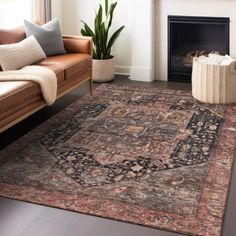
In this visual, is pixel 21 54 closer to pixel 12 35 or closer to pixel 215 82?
pixel 12 35

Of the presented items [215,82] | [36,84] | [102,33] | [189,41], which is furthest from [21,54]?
[189,41]

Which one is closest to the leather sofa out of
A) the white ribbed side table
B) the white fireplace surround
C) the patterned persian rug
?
the patterned persian rug

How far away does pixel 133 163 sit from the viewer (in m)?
2.94

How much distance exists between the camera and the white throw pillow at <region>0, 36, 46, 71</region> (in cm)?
361

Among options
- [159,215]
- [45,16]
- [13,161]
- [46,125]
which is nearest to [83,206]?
[159,215]

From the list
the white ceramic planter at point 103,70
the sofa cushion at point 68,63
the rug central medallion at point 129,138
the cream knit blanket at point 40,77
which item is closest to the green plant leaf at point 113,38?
the white ceramic planter at point 103,70

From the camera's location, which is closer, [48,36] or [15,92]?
[15,92]

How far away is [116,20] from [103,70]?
0.73 metres

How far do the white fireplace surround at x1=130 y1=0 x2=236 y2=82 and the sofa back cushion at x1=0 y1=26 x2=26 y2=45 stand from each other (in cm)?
148

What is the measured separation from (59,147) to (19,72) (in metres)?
0.73

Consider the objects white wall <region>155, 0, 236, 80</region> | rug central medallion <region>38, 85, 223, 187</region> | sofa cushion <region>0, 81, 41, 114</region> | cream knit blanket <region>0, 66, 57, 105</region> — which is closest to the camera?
rug central medallion <region>38, 85, 223, 187</region>

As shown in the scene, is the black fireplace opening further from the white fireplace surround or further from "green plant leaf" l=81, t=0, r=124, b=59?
"green plant leaf" l=81, t=0, r=124, b=59

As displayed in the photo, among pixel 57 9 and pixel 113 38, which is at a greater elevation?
pixel 57 9

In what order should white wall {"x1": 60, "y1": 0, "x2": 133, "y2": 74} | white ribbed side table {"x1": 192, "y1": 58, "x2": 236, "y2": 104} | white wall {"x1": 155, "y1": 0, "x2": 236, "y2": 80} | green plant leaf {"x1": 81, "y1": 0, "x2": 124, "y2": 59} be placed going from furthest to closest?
1. white wall {"x1": 60, "y1": 0, "x2": 133, "y2": 74}
2. green plant leaf {"x1": 81, "y1": 0, "x2": 124, "y2": 59}
3. white wall {"x1": 155, "y1": 0, "x2": 236, "y2": 80}
4. white ribbed side table {"x1": 192, "y1": 58, "x2": 236, "y2": 104}
